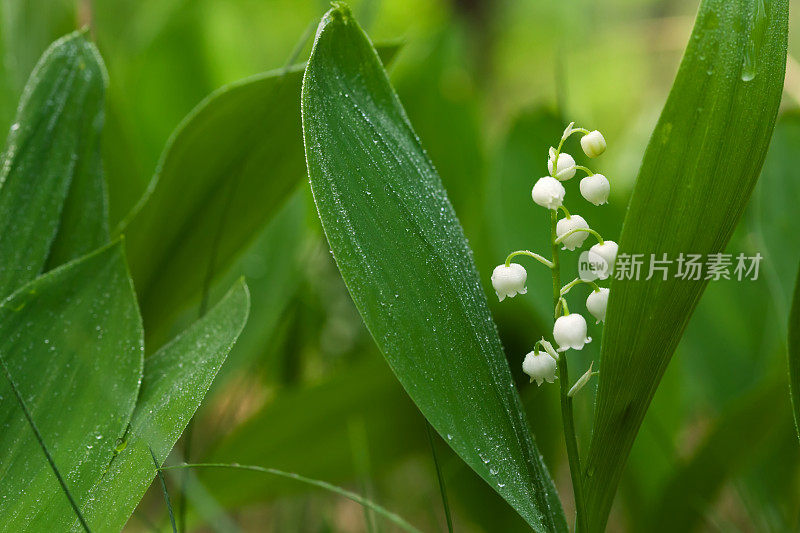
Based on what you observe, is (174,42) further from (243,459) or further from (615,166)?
(615,166)

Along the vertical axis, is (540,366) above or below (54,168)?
below

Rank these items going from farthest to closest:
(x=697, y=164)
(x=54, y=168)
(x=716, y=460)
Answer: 1. (x=716, y=460)
2. (x=54, y=168)
3. (x=697, y=164)

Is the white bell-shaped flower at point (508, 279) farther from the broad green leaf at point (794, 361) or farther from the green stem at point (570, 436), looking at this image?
the broad green leaf at point (794, 361)

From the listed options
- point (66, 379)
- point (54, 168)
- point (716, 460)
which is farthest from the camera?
point (716, 460)

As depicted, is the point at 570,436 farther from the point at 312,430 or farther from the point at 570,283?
the point at 312,430

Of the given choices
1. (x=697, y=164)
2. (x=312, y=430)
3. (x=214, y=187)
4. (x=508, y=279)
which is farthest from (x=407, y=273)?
(x=312, y=430)

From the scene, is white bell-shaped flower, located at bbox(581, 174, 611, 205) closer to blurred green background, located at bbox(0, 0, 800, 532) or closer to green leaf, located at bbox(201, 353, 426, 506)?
blurred green background, located at bbox(0, 0, 800, 532)
